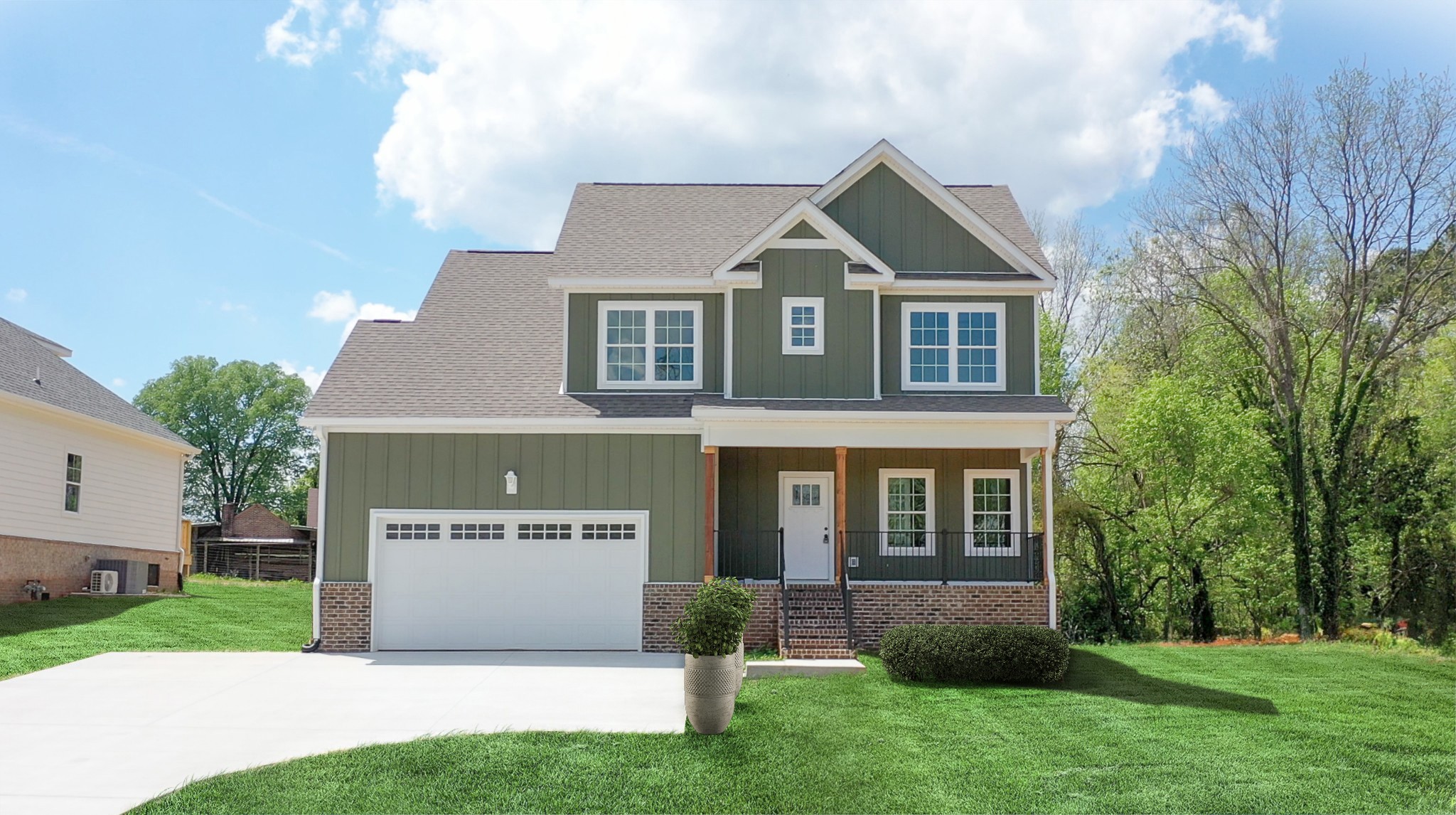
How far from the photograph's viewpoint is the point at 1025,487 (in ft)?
65.2

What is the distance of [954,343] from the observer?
19.8 m

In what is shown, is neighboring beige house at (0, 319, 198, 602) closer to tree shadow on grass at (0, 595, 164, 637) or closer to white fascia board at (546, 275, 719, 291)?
tree shadow on grass at (0, 595, 164, 637)

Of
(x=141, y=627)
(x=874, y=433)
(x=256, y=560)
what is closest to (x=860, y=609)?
(x=874, y=433)

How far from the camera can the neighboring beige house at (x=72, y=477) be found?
22516 mm

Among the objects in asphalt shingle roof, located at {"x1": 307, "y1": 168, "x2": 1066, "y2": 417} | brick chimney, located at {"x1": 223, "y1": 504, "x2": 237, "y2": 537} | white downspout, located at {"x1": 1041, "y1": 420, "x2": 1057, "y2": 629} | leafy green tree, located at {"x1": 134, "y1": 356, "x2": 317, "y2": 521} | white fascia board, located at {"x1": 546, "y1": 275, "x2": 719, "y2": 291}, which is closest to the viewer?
white downspout, located at {"x1": 1041, "y1": 420, "x2": 1057, "y2": 629}

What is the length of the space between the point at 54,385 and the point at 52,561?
3.74 metres

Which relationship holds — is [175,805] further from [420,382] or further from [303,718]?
[420,382]

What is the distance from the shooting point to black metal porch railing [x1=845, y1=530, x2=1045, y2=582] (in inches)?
771

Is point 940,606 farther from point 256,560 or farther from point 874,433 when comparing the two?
point 256,560

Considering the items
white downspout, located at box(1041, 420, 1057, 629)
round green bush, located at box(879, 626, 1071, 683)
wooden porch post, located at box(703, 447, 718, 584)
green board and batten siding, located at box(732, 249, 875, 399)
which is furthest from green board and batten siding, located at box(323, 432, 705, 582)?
white downspout, located at box(1041, 420, 1057, 629)

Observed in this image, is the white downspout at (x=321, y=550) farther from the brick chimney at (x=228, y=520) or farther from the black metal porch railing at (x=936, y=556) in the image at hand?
the brick chimney at (x=228, y=520)

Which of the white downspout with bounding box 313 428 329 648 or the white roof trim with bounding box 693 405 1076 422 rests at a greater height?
the white roof trim with bounding box 693 405 1076 422

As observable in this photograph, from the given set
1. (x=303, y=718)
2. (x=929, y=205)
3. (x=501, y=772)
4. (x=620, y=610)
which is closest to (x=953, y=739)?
(x=501, y=772)

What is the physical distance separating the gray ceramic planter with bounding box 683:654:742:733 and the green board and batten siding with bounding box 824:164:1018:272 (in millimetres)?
10375
